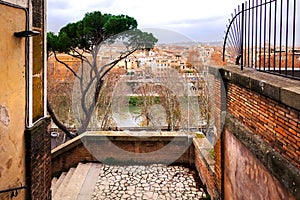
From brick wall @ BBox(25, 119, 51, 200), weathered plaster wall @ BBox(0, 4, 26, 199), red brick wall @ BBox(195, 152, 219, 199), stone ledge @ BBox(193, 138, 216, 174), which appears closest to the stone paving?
red brick wall @ BBox(195, 152, 219, 199)

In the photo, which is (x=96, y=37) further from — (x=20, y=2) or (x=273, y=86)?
(x=273, y=86)

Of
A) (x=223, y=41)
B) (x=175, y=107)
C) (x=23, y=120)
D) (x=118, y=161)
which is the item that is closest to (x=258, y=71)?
(x=223, y=41)

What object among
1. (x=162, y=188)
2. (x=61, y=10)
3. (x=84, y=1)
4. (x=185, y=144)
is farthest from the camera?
(x=84, y=1)

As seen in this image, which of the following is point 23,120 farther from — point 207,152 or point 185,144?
point 185,144

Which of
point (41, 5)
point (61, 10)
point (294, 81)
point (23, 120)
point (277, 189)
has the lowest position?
point (277, 189)

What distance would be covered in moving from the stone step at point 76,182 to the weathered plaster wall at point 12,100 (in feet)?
8.31

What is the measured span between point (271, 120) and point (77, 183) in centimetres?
503

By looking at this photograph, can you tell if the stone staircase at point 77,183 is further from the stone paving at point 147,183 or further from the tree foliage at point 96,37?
the tree foliage at point 96,37

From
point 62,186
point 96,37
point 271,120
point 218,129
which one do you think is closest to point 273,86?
point 271,120

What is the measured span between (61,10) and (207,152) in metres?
8.16

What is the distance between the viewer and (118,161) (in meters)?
8.28

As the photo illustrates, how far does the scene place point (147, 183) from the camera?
23.0 ft

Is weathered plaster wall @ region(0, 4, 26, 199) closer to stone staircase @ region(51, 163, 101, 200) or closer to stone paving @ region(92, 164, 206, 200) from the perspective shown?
stone staircase @ region(51, 163, 101, 200)

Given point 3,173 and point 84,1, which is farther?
point 84,1
